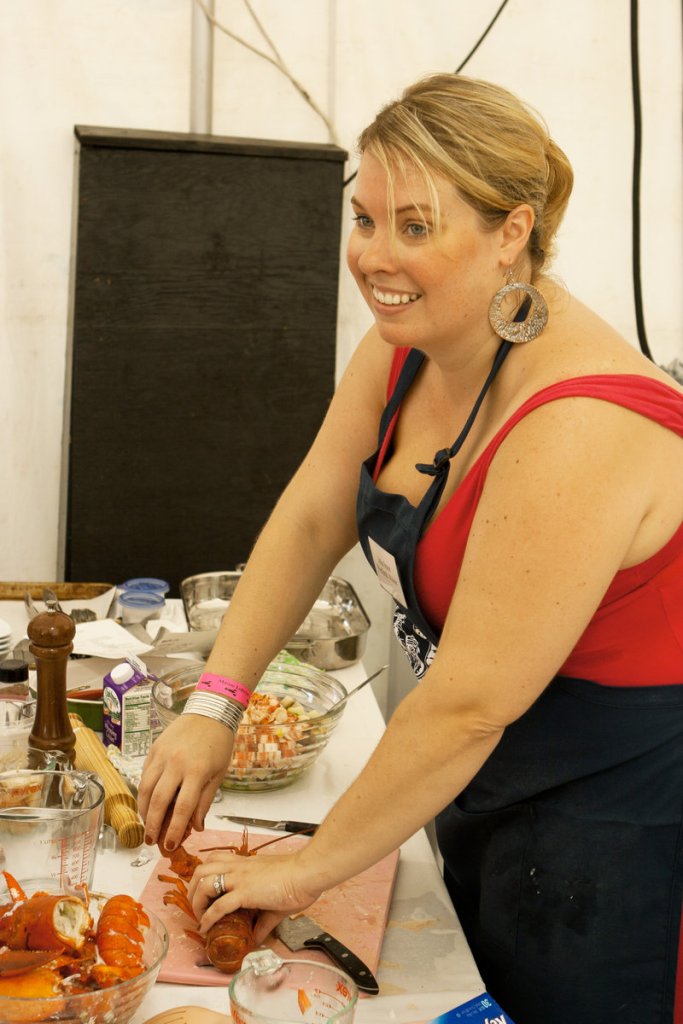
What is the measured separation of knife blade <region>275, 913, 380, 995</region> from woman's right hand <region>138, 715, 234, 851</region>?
18cm

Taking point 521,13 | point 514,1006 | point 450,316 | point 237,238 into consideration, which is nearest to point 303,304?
point 237,238

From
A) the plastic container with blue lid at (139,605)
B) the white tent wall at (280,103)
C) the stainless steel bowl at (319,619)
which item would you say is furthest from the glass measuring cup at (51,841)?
the white tent wall at (280,103)

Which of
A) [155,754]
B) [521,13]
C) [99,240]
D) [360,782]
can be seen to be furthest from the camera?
[521,13]

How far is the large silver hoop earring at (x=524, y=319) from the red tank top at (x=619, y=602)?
0.49 ft

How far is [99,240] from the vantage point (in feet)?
10.3

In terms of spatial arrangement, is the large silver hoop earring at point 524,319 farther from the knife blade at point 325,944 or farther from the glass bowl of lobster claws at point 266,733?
the knife blade at point 325,944

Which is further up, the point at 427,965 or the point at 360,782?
the point at 360,782

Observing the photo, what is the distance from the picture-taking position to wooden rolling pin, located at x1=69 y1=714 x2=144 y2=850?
1462mm

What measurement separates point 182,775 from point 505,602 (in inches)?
19.2

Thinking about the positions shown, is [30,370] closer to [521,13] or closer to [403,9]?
[403,9]

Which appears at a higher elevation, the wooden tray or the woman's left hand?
the wooden tray

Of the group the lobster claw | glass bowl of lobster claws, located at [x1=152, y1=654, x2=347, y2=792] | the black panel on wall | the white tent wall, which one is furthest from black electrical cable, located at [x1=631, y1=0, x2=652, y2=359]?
the lobster claw

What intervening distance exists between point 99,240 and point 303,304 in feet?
1.95

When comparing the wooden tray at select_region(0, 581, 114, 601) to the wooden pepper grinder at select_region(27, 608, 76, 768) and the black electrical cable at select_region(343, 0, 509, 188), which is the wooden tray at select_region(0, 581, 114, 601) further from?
the black electrical cable at select_region(343, 0, 509, 188)
